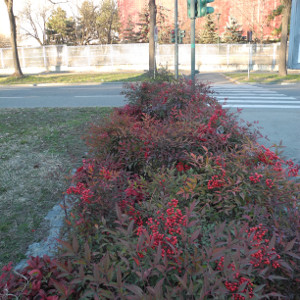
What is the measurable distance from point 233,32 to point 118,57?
15.3 metres

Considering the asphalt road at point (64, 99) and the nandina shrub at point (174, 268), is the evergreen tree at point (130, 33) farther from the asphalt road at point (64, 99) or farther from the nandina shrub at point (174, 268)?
the nandina shrub at point (174, 268)

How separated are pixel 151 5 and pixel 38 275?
876 inches

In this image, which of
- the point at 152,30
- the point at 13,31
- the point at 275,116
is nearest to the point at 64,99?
the point at 275,116

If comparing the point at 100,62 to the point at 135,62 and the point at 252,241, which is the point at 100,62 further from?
the point at 252,241

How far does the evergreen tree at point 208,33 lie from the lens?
3975 centimetres

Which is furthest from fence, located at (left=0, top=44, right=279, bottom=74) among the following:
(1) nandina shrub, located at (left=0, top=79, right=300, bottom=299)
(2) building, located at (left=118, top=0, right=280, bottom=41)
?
(1) nandina shrub, located at (left=0, top=79, right=300, bottom=299)

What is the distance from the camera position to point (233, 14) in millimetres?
39812

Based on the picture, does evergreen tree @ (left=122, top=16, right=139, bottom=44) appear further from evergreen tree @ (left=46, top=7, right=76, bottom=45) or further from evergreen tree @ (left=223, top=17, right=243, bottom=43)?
evergreen tree @ (left=223, top=17, right=243, bottom=43)

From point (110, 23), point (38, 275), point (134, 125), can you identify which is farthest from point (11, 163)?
point (110, 23)

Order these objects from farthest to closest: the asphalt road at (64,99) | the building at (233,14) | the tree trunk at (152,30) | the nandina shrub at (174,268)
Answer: the building at (233,14)
the tree trunk at (152,30)
the asphalt road at (64,99)
the nandina shrub at (174,268)

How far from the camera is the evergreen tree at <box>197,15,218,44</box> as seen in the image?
3975 centimetres

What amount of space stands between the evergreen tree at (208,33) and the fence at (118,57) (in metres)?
8.94

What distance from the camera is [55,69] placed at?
107 feet

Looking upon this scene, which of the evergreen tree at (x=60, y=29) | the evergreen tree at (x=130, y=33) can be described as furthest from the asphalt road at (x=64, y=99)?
the evergreen tree at (x=60, y=29)
